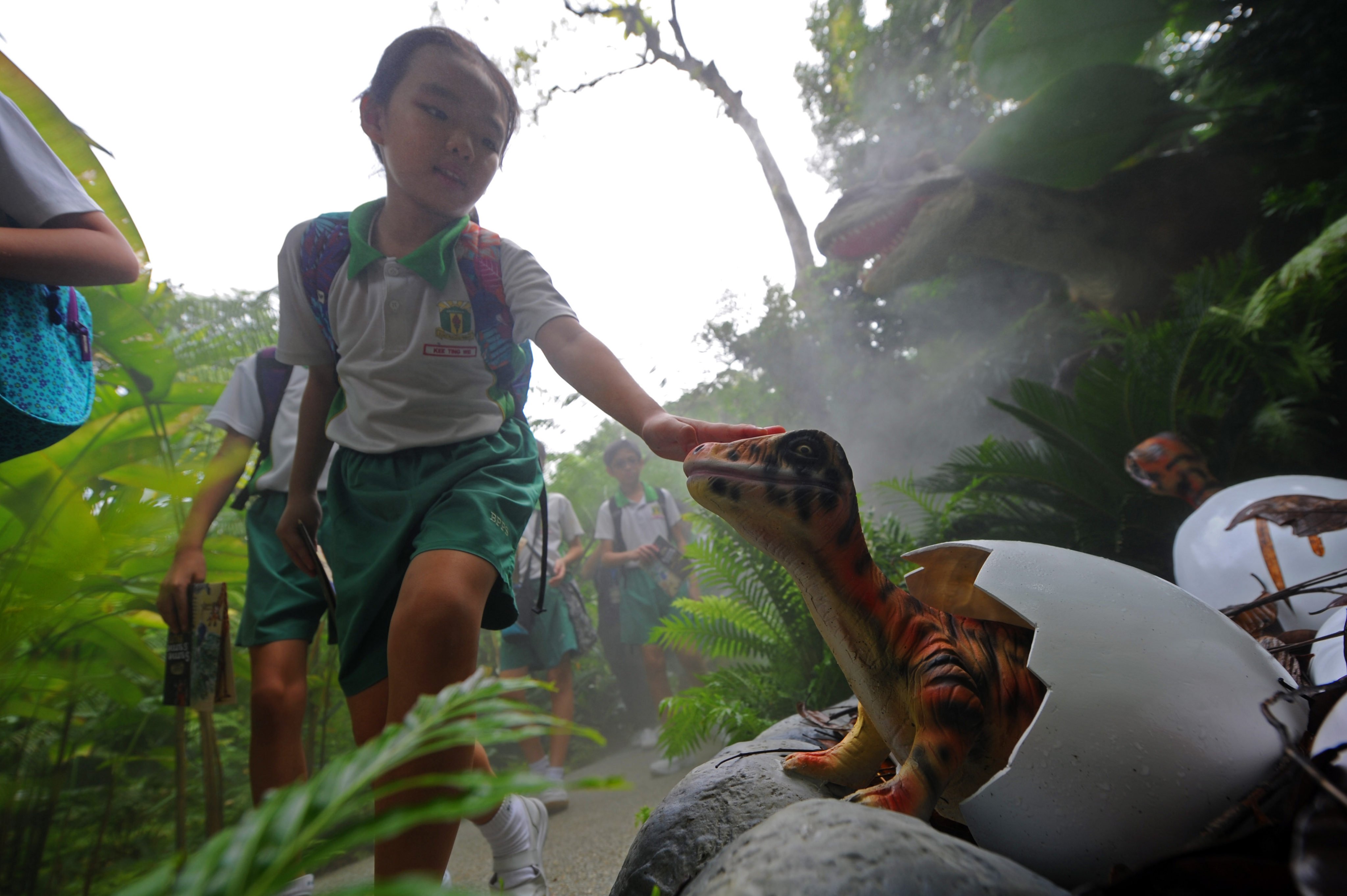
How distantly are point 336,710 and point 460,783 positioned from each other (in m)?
Answer: 4.99

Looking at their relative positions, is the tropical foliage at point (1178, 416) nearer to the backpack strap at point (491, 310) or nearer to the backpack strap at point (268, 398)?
the backpack strap at point (491, 310)

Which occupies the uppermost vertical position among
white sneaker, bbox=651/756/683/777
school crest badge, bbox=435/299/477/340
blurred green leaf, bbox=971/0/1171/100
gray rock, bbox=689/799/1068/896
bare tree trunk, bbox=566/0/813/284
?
bare tree trunk, bbox=566/0/813/284

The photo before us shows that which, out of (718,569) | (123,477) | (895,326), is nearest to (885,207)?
(895,326)

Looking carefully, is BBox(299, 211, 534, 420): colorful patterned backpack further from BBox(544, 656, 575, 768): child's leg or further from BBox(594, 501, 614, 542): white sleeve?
BBox(594, 501, 614, 542): white sleeve

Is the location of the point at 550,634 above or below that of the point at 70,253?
below

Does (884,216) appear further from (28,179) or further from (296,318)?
(28,179)

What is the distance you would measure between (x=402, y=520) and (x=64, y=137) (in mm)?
2532

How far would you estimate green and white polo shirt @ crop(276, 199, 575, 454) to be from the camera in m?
1.72

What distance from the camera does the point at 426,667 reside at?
1.33 m

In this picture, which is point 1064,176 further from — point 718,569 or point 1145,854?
point 1145,854

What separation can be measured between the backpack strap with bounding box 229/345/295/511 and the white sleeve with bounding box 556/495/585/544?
9.00 feet

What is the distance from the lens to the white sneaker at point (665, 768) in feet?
13.5

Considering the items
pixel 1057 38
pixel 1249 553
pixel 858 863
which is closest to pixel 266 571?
pixel 858 863

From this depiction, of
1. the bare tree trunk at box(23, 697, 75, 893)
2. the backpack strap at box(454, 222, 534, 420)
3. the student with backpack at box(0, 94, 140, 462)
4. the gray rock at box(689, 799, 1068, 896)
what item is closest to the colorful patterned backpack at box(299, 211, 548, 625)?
the backpack strap at box(454, 222, 534, 420)
